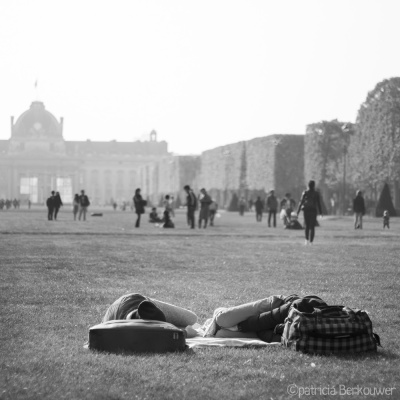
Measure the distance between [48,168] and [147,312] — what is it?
16624 centimetres

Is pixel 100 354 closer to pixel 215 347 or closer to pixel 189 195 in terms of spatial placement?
pixel 215 347

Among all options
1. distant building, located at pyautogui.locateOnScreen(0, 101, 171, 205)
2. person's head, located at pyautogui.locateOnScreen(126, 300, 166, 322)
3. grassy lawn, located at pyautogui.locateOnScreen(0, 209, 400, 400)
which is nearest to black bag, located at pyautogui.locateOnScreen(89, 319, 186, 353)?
grassy lawn, located at pyautogui.locateOnScreen(0, 209, 400, 400)

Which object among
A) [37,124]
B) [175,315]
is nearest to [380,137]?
[175,315]

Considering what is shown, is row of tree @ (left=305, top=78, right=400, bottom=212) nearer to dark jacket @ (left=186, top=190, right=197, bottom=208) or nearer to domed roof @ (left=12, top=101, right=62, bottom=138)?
dark jacket @ (left=186, top=190, right=197, bottom=208)

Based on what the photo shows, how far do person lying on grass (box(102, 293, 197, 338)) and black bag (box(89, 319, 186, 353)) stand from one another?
27 cm

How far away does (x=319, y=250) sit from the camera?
19953 mm

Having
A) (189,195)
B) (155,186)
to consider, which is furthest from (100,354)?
(155,186)

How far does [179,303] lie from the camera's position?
1001cm

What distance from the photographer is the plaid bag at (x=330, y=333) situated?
6898 millimetres

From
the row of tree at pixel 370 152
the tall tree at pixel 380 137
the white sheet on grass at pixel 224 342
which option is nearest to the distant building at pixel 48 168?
the row of tree at pixel 370 152

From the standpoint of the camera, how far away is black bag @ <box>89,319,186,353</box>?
696 centimetres

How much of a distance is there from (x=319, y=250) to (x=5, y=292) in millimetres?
10137

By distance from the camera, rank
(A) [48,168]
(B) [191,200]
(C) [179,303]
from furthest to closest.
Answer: (A) [48,168], (B) [191,200], (C) [179,303]

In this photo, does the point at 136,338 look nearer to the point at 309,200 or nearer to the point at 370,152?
the point at 309,200
